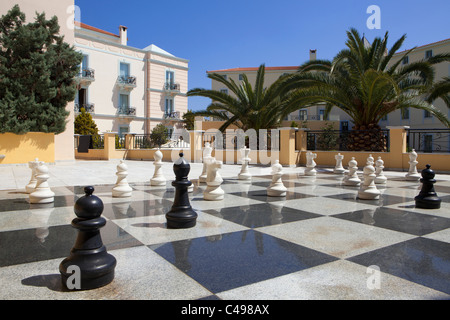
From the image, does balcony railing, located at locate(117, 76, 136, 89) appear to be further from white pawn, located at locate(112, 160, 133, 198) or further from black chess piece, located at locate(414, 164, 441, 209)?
black chess piece, located at locate(414, 164, 441, 209)

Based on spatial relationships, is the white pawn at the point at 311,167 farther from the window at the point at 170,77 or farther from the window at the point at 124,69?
the window at the point at 170,77

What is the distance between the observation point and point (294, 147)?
13.4 meters

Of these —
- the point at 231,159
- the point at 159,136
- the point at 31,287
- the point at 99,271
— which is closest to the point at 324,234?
the point at 99,271

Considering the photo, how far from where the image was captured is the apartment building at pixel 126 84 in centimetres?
2759

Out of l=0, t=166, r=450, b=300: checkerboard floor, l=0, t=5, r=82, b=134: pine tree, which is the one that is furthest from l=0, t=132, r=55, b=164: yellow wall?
l=0, t=166, r=450, b=300: checkerboard floor

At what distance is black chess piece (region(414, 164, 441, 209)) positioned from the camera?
469cm

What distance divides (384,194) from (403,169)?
6.17 meters

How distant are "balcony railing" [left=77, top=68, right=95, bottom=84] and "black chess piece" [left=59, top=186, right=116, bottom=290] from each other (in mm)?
27252

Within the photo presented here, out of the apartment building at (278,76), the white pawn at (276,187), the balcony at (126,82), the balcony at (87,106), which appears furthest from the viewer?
the apartment building at (278,76)

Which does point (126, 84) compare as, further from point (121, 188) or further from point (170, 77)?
point (121, 188)

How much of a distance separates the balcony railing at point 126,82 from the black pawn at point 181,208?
27.7m

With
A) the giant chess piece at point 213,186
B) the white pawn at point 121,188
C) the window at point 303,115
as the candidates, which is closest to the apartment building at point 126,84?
the window at point 303,115

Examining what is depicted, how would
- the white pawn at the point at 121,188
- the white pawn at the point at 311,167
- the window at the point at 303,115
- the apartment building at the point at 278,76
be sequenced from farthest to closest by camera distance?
the window at the point at 303,115, the apartment building at the point at 278,76, the white pawn at the point at 311,167, the white pawn at the point at 121,188
